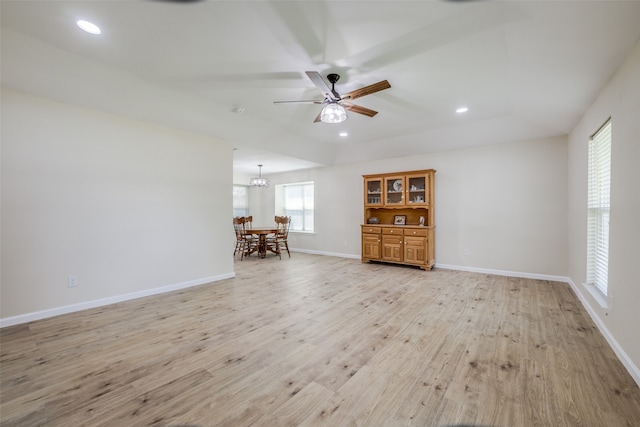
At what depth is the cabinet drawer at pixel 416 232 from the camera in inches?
212

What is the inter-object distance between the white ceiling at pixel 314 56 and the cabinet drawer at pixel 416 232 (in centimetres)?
205

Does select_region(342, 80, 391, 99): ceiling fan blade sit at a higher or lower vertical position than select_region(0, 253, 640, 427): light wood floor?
higher

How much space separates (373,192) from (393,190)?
45cm

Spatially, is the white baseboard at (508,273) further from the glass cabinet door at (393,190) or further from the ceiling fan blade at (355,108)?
the ceiling fan blade at (355,108)

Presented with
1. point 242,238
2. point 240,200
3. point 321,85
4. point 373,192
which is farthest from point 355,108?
point 240,200

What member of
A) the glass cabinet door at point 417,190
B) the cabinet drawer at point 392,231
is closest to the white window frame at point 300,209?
the cabinet drawer at point 392,231

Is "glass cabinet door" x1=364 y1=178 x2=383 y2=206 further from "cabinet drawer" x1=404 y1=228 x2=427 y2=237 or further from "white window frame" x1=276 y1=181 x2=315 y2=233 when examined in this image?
"white window frame" x1=276 y1=181 x2=315 y2=233

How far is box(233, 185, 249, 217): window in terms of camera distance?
8820mm

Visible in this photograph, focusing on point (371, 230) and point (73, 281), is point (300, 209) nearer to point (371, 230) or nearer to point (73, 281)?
point (371, 230)

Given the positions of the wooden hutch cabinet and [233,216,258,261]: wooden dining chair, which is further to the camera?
[233,216,258,261]: wooden dining chair

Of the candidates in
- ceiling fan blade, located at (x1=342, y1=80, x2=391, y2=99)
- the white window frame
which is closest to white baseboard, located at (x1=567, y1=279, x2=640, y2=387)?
ceiling fan blade, located at (x1=342, y1=80, x2=391, y2=99)

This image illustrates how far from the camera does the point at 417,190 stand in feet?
18.7

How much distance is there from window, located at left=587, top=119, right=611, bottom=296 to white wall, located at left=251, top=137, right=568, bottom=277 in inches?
53.7

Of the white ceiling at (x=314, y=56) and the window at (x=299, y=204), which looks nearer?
the white ceiling at (x=314, y=56)
